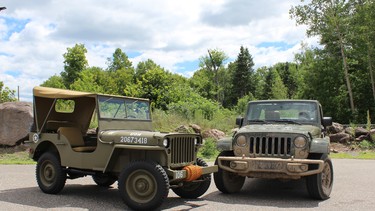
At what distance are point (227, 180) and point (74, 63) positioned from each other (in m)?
48.3

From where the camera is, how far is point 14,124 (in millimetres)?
17328

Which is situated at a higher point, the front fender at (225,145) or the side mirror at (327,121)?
the side mirror at (327,121)

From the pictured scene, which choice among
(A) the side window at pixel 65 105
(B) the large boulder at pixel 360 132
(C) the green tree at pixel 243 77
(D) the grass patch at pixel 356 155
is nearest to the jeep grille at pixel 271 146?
(A) the side window at pixel 65 105

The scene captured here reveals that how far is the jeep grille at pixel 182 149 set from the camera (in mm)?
7316

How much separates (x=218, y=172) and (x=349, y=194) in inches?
103

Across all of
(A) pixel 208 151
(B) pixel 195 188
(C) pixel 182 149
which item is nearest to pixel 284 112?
(B) pixel 195 188

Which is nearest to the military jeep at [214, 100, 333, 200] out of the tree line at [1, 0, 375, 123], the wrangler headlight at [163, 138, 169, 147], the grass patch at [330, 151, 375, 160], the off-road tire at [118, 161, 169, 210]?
the wrangler headlight at [163, 138, 169, 147]

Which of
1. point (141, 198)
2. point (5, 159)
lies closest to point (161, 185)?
point (141, 198)

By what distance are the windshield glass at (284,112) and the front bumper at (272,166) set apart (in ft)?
5.35

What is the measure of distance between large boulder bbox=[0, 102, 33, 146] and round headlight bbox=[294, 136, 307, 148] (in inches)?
479

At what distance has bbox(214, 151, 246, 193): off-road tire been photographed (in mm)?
8484

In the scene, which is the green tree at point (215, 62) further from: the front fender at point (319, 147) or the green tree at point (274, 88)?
the front fender at point (319, 147)

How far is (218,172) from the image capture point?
8.48m

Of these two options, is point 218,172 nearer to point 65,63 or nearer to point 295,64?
point 65,63
